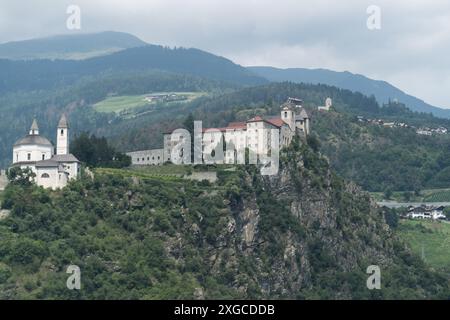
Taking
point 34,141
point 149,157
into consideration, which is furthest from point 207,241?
point 149,157

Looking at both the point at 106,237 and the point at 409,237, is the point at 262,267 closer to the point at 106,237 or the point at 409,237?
the point at 106,237

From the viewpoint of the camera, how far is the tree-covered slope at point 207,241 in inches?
3300

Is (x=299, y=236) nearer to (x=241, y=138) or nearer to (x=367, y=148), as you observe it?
(x=241, y=138)

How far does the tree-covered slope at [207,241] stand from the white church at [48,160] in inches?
51.7

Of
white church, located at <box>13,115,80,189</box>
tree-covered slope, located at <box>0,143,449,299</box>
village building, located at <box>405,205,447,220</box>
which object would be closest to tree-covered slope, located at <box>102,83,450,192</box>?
village building, located at <box>405,205,447,220</box>

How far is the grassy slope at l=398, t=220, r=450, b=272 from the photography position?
126 meters

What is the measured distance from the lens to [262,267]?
→ 95.7m

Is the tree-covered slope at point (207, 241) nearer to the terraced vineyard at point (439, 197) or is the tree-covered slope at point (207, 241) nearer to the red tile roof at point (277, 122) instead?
the red tile roof at point (277, 122)

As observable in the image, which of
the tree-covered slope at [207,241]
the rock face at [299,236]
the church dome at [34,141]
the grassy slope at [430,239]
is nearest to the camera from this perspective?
the tree-covered slope at [207,241]

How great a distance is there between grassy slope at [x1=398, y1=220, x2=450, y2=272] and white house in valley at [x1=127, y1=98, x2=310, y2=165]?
71.3ft

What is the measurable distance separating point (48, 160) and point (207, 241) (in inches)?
504

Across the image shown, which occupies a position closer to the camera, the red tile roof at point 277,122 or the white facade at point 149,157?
the red tile roof at point 277,122

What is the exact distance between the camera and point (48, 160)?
9319cm

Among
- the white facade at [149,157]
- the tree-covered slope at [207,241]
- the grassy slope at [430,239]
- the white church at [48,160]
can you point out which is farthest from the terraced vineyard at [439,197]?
the white church at [48,160]
